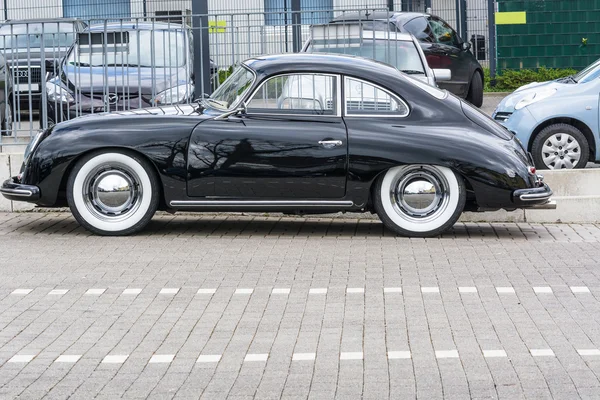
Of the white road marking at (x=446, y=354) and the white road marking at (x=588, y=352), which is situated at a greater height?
the white road marking at (x=446, y=354)

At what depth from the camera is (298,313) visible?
7316 mm

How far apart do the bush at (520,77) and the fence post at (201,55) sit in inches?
506

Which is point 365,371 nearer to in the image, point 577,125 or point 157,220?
point 157,220

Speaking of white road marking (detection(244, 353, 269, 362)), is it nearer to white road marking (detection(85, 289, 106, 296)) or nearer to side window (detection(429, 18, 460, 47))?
white road marking (detection(85, 289, 106, 296))

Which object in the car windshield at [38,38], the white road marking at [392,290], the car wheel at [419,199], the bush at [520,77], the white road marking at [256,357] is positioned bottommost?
the white road marking at [256,357]

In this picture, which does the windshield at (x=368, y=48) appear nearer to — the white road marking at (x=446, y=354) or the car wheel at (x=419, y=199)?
the car wheel at (x=419, y=199)

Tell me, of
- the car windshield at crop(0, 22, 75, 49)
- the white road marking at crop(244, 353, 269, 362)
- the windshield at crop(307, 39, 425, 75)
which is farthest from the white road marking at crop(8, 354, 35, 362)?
the windshield at crop(307, 39, 425, 75)

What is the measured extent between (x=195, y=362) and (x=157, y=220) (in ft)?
17.6

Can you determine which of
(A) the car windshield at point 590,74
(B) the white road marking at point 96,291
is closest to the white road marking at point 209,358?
(B) the white road marking at point 96,291

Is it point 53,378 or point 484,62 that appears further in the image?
point 484,62

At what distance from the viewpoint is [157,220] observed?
450 inches

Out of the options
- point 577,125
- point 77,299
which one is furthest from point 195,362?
point 577,125

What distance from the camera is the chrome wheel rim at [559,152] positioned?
13.3 m

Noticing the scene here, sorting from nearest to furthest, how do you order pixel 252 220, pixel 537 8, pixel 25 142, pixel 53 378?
pixel 53 378
pixel 252 220
pixel 25 142
pixel 537 8
